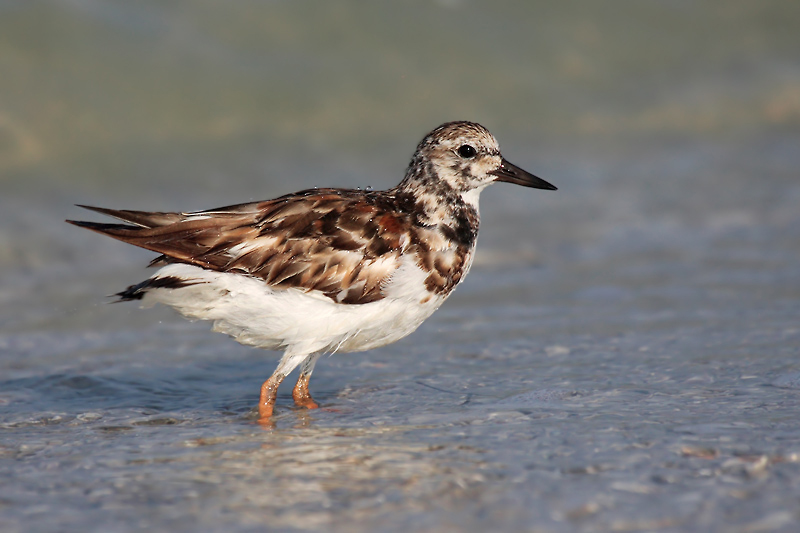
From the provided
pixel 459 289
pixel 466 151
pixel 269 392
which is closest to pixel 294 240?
pixel 269 392

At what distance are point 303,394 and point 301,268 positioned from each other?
3.14ft

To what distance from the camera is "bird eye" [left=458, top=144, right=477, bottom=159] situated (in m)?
6.44

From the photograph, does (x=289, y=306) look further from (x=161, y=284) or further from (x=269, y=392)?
(x=161, y=284)

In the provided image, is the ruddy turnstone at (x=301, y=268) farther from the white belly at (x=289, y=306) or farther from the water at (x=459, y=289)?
the water at (x=459, y=289)

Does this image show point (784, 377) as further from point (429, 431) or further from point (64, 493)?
point (64, 493)

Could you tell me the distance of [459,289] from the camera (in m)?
9.07

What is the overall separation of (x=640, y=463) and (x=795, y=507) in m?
0.78

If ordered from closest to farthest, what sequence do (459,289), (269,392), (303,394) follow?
(269,392), (303,394), (459,289)

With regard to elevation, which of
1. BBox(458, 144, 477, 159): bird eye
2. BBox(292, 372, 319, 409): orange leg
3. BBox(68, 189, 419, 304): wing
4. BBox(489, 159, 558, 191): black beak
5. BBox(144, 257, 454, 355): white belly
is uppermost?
BBox(458, 144, 477, 159): bird eye

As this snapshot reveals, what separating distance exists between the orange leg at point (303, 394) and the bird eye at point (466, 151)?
177cm

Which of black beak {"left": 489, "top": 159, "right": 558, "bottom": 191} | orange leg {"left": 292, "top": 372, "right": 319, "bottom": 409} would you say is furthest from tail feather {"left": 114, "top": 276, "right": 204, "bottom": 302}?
black beak {"left": 489, "top": 159, "right": 558, "bottom": 191}

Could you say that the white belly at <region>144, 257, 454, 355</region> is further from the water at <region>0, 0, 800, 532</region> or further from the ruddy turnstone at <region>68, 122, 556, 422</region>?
the water at <region>0, 0, 800, 532</region>

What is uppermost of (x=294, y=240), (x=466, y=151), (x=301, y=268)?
(x=466, y=151)

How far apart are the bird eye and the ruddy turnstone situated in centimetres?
48
